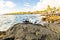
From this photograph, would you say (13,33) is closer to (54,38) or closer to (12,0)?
(54,38)

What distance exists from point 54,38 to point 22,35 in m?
0.44

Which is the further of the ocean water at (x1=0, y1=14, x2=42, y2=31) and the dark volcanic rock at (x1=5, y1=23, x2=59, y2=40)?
the ocean water at (x1=0, y1=14, x2=42, y2=31)

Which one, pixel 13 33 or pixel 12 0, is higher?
pixel 12 0

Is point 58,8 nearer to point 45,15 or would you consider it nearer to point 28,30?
point 45,15

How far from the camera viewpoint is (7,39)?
7.50 feet

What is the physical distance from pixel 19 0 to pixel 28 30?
1.19 metres

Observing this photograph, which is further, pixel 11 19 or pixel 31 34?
pixel 11 19

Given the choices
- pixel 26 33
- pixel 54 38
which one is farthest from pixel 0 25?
pixel 54 38

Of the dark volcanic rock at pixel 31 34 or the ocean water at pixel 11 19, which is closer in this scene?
the dark volcanic rock at pixel 31 34

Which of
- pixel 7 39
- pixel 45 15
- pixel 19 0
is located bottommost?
pixel 7 39

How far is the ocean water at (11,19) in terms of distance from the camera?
3210 mm

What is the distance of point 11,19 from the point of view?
3.25 m

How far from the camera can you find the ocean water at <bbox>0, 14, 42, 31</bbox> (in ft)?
10.5

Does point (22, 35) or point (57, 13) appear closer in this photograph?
point (22, 35)
